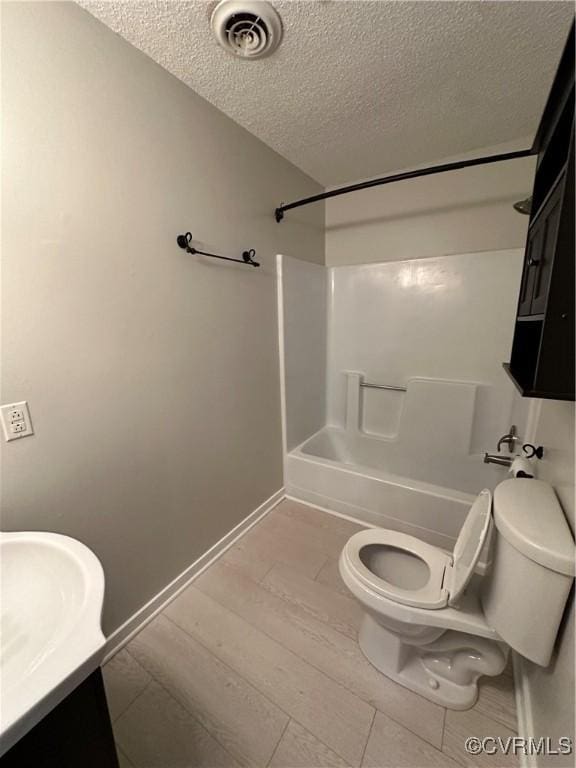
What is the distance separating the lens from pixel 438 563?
1.24 metres

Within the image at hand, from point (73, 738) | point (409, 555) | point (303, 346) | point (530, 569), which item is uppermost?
point (303, 346)

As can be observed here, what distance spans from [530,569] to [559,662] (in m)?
0.28

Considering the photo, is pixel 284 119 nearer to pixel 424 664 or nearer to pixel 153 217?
pixel 153 217

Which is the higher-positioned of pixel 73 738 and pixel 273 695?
pixel 73 738

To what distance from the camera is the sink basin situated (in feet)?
1.62

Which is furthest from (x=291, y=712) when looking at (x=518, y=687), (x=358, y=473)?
(x=358, y=473)

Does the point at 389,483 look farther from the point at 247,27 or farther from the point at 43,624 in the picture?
the point at 247,27

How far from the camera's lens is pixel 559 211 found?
2.19 ft

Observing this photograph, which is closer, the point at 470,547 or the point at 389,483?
the point at 470,547

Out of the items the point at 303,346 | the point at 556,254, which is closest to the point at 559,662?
the point at 556,254

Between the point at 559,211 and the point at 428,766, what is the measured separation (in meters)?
1.64

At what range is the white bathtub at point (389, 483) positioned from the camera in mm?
1818

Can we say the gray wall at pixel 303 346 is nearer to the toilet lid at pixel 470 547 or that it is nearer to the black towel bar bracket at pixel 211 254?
the black towel bar bracket at pixel 211 254

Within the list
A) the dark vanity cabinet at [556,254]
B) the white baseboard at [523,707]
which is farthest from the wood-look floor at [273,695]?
the dark vanity cabinet at [556,254]
